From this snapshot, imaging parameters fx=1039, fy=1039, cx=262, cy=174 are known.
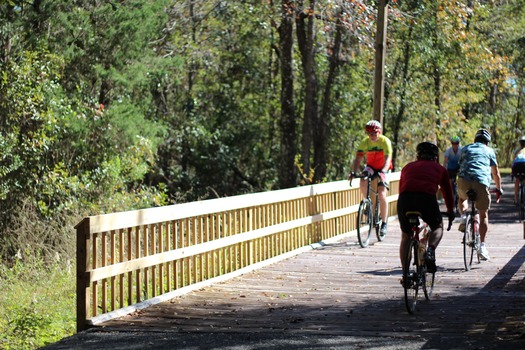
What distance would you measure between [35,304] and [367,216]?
243 inches

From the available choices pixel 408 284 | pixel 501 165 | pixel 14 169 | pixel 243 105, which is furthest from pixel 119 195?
pixel 501 165

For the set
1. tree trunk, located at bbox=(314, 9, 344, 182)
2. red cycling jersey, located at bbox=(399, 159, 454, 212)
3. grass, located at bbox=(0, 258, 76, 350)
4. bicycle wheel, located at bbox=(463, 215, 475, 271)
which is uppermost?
tree trunk, located at bbox=(314, 9, 344, 182)

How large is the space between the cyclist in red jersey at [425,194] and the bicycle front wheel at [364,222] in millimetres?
5551

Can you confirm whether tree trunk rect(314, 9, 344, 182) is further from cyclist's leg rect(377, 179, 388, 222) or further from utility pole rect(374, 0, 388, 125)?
cyclist's leg rect(377, 179, 388, 222)

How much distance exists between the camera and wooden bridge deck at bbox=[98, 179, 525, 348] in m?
9.62

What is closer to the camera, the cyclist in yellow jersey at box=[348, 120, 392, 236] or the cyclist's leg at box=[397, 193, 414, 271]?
the cyclist's leg at box=[397, 193, 414, 271]

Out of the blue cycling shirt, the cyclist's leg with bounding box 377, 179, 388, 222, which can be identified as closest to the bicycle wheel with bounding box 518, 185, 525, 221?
the cyclist's leg with bounding box 377, 179, 388, 222

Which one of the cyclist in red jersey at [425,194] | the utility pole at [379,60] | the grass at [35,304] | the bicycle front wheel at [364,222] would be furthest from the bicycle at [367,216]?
the cyclist in red jersey at [425,194]

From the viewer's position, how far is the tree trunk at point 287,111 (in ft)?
112

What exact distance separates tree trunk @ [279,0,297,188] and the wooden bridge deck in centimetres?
1847

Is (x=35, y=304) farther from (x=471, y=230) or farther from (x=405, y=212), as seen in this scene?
(x=471, y=230)

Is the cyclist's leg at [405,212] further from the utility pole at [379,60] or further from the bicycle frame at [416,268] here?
the utility pole at [379,60]

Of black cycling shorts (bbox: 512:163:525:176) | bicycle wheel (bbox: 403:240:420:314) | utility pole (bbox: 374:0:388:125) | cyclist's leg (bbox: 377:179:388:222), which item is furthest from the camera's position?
utility pole (bbox: 374:0:388:125)

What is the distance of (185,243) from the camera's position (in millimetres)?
12023
